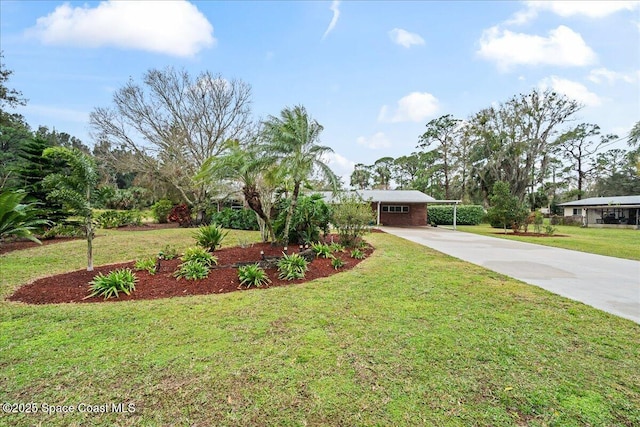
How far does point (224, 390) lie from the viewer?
234cm

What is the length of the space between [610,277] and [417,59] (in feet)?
38.6

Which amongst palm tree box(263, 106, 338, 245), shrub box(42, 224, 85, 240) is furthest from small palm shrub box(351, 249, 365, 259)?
shrub box(42, 224, 85, 240)

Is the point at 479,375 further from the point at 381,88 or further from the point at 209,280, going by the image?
the point at 381,88

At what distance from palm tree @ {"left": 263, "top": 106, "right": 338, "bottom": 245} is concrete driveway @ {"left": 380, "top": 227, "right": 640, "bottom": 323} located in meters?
5.08

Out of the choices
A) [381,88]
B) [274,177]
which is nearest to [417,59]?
[381,88]

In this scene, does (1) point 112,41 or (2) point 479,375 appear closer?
(2) point 479,375

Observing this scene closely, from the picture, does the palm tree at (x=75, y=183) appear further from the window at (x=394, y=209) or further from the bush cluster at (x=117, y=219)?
the window at (x=394, y=209)

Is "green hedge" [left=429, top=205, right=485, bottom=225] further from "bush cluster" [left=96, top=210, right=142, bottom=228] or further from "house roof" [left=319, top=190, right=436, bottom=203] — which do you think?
"bush cluster" [left=96, top=210, right=142, bottom=228]

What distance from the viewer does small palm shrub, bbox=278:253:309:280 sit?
6.04 metres

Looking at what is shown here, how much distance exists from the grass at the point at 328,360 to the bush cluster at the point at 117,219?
14.1 metres

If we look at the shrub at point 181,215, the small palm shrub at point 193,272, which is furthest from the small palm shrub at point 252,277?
the shrub at point 181,215

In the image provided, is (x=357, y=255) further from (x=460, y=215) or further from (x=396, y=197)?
(x=460, y=215)

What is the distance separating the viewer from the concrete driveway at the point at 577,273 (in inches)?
190

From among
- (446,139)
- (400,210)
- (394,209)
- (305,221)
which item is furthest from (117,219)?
(446,139)
